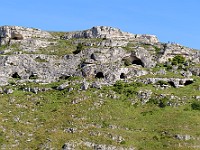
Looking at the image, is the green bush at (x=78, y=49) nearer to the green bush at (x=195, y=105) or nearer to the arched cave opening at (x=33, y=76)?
the arched cave opening at (x=33, y=76)

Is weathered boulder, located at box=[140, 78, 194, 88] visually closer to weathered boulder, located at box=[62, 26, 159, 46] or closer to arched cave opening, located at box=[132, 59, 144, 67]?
arched cave opening, located at box=[132, 59, 144, 67]

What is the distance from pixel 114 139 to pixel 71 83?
72.8 feet

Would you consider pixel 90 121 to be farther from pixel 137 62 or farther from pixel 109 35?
pixel 109 35

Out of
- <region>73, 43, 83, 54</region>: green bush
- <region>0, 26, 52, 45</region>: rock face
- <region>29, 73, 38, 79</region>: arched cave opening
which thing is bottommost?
<region>29, 73, 38, 79</region>: arched cave opening

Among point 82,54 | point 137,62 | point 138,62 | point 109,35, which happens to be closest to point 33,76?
point 82,54

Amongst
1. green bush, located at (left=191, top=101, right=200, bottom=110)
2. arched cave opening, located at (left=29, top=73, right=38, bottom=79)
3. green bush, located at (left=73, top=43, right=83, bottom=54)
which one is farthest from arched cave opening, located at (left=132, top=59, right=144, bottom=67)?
arched cave opening, located at (left=29, top=73, right=38, bottom=79)

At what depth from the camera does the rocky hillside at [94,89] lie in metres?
75.9

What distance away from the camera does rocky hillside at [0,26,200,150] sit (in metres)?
75.9

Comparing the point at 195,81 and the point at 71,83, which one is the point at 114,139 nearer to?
the point at 71,83

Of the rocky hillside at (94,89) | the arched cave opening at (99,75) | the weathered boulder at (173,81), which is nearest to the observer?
the rocky hillside at (94,89)

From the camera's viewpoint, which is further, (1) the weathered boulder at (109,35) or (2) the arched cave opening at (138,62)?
(1) the weathered boulder at (109,35)

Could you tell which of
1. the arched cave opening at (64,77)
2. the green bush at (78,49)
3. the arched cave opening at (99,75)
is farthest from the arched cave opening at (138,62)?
the arched cave opening at (64,77)

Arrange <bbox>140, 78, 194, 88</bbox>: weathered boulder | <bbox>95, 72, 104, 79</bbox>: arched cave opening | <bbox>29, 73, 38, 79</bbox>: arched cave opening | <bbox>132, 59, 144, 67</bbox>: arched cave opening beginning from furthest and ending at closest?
<bbox>132, 59, 144, 67</bbox>: arched cave opening → <bbox>29, 73, 38, 79</bbox>: arched cave opening → <bbox>95, 72, 104, 79</bbox>: arched cave opening → <bbox>140, 78, 194, 88</bbox>: weathered boulder

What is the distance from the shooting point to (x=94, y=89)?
9075 cm
